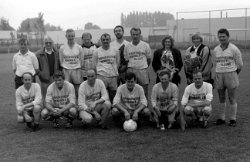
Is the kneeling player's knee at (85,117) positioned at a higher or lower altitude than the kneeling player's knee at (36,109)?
lower

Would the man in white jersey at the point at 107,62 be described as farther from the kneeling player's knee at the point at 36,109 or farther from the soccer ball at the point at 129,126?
the kneeling player's knee at the point at 36,109

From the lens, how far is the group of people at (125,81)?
620cm

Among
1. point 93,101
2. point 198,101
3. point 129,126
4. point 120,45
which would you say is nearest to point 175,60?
point 198,101

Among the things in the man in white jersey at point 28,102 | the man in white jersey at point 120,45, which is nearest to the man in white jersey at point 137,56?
the man in white jersey at point 120,45

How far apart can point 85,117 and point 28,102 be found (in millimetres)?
1201

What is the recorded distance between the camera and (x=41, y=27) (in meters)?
51.0

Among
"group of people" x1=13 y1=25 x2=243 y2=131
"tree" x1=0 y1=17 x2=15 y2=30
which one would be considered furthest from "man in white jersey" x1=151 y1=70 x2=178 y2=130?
"tree" x1=0 y1=17 x2=15 y2=30

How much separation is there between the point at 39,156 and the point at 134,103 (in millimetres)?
2247

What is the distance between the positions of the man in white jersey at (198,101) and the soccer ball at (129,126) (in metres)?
0.88

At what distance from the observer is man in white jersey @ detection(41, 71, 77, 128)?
6.27 metres

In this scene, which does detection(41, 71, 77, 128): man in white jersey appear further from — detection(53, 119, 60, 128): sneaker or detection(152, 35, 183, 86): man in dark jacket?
detection(152, 35, 183, 86): man in dark jacket

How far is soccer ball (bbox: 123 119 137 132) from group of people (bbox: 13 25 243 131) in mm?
84

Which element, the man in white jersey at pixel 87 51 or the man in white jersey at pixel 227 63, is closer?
the man in white jersey at pixel 227 63

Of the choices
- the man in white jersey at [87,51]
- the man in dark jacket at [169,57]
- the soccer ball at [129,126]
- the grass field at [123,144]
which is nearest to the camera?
the grass field at [123,144]
